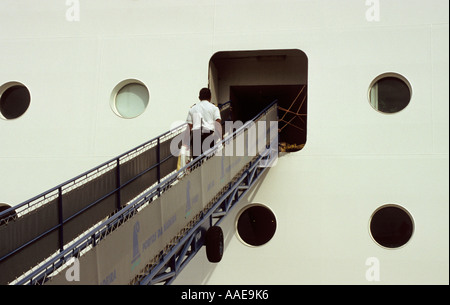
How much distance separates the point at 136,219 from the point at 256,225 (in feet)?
14.9

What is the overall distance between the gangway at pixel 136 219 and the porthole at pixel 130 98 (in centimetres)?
131

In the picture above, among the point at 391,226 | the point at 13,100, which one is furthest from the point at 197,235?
the point at 13,100

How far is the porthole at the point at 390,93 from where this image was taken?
9742 millimetres

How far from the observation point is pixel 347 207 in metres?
9.51

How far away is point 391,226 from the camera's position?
9.44 metres

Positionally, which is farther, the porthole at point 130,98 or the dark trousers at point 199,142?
the porthole at point 130,98

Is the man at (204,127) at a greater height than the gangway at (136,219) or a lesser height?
greater

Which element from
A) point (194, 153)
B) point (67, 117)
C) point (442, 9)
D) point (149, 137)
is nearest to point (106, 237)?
point (194, 153)

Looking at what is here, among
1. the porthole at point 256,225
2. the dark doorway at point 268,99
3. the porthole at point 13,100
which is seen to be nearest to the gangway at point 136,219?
the porthole at point 256,225

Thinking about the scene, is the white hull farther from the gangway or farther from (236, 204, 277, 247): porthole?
the gangway

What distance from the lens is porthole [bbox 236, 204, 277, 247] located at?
988 centimetres

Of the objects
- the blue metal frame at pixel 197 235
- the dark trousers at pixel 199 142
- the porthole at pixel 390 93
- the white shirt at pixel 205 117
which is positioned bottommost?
the blue metal frame at pixel 197 235

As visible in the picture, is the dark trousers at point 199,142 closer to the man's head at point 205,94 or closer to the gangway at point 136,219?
the gangway at point 136,219

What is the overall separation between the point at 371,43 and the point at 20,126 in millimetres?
6626
